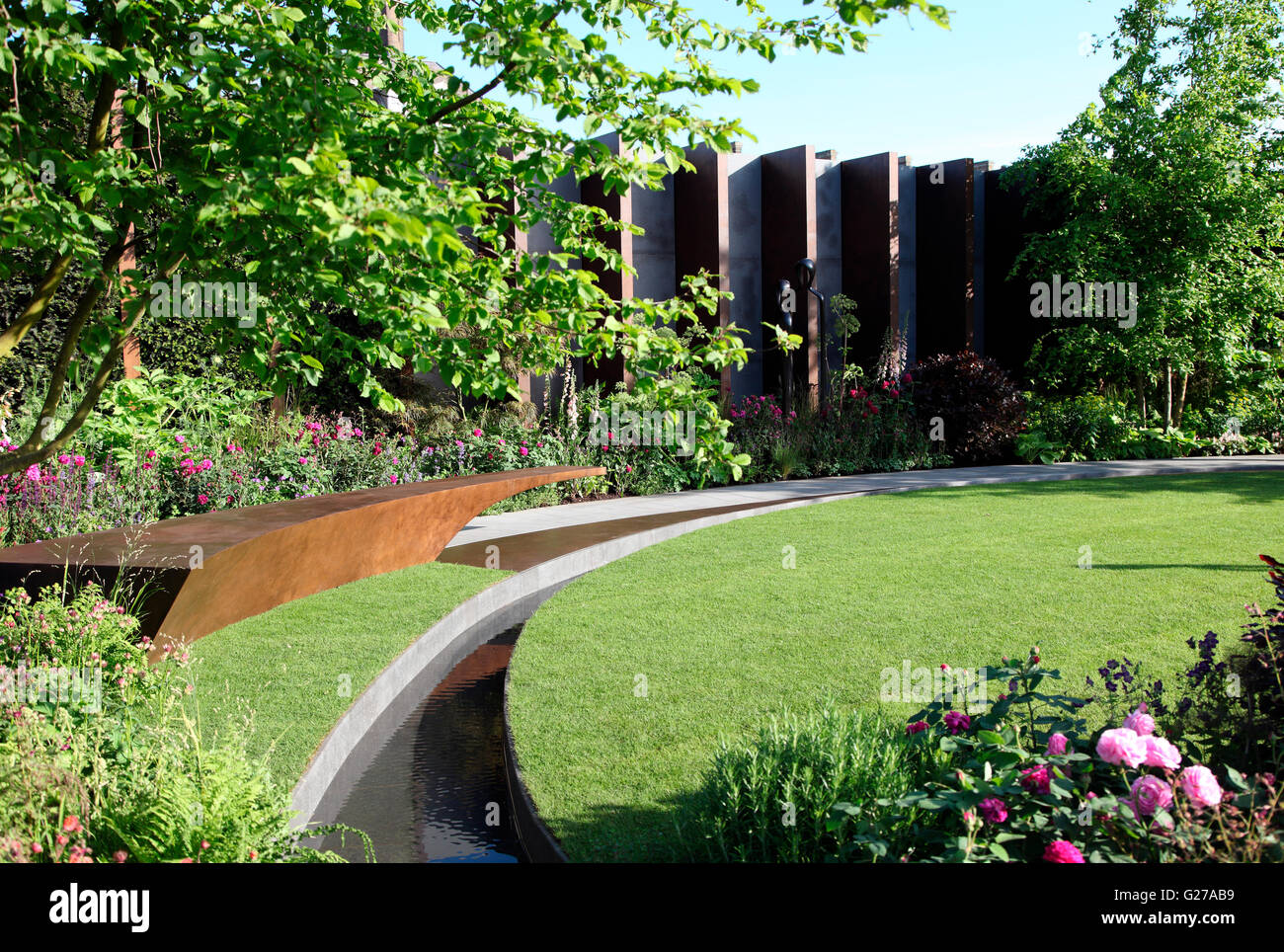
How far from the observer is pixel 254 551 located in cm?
622

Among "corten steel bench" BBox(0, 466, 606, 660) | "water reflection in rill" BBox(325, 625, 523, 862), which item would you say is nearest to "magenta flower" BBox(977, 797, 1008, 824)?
"water reflection in rill" BBox(325, 625, 523, 862)

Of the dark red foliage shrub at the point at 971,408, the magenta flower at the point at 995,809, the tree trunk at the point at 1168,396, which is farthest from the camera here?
the tree trunk at the point at 1168,396

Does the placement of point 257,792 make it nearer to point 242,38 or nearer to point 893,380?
point 242,38

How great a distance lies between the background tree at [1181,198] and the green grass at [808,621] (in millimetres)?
7119

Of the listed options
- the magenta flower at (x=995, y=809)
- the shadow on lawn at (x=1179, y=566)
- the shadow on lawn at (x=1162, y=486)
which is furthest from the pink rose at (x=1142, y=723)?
the shadow on lawn at (x=1162, y=486)

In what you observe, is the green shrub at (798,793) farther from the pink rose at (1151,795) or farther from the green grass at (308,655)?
the green grass at (308,655)

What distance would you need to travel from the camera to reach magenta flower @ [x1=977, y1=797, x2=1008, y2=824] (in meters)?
2.69

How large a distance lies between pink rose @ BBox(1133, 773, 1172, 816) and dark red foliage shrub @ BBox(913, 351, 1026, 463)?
1446 centimetres

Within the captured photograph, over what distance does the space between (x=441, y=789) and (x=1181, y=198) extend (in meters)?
17.5

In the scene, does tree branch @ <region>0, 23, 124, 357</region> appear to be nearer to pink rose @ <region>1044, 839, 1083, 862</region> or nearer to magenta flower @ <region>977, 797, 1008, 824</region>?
magenta flower @ <region>977, 797, 1008, 824</region>

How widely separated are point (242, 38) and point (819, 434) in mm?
13188

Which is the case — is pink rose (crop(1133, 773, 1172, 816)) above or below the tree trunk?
below

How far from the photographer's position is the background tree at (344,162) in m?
2.82
